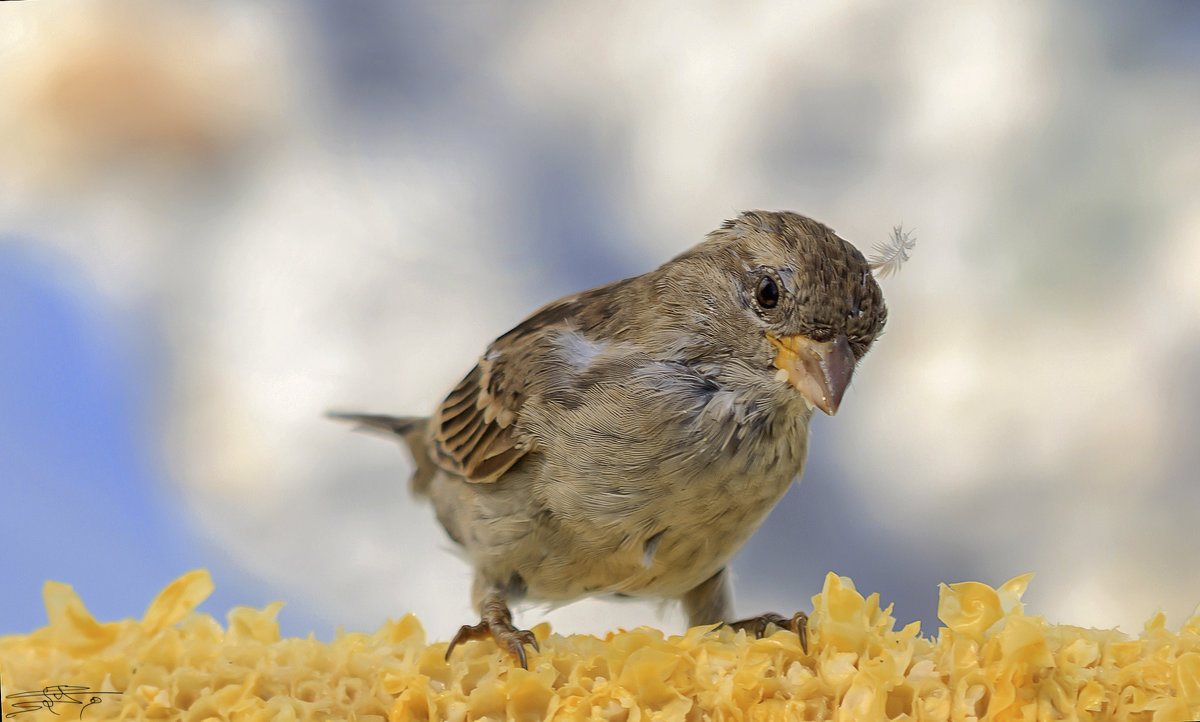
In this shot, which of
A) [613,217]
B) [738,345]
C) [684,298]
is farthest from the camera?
[613,217]

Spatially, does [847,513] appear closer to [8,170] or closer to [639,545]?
[639,545]

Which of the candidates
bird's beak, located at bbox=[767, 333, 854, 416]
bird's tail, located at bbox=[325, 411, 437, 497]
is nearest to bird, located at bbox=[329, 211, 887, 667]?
bird's beak, located at bbox=[767, 333, 854, 416]

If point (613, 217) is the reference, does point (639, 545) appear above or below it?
below

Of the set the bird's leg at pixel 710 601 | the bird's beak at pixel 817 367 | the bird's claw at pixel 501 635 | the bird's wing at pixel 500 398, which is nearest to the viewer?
the bird's beak at pixel 817 367

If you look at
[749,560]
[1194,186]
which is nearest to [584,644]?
[749,560]

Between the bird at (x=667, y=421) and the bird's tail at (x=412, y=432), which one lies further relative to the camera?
the bird's tail at (x=412, y=432)

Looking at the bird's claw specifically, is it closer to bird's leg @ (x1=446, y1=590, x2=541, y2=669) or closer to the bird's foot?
bird's leg @ (x1=446, y1=590, x2=541, y2=669)

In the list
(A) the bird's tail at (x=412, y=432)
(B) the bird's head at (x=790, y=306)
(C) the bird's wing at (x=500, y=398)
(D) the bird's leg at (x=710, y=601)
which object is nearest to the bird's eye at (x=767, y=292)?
(B) the bird's head at (x=790, y=306)

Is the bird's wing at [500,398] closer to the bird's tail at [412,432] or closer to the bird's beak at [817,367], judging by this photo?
the bird's tail at [412,432]
